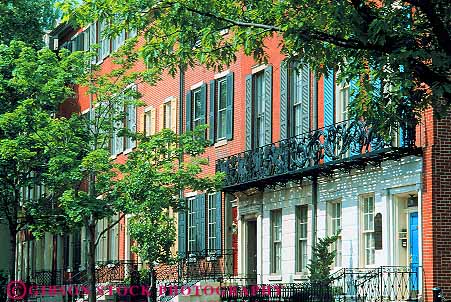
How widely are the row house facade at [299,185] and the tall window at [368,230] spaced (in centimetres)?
3

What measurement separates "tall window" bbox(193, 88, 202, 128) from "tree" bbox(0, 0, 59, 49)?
17920mm

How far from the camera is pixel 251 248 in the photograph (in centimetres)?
3712

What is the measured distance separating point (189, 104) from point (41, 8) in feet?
71.2

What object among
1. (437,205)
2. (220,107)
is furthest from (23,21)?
(437,205)

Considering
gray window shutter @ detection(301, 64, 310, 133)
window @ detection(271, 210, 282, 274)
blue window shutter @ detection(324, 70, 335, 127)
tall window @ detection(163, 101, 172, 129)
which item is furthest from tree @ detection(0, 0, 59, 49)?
blue window shutter @ detection(324, 70, 335, 127)

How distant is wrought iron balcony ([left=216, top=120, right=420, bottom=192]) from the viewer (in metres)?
27.4

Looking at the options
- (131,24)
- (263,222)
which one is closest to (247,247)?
(263,222)

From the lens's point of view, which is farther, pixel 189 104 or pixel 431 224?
pixel 189 104

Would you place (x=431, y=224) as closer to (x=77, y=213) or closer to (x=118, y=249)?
(x=77, y=213)

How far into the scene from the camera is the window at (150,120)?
148 ft

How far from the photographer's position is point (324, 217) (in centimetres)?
3170

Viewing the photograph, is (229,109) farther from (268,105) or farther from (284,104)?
(284,104)

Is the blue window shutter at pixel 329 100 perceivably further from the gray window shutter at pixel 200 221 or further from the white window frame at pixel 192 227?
the white window frame at pixel 192 227

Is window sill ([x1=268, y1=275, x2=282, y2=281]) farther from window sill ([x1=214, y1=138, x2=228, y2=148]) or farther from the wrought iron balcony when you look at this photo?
window sill ([x1=214, y1=138, x2=228, y2=148])
